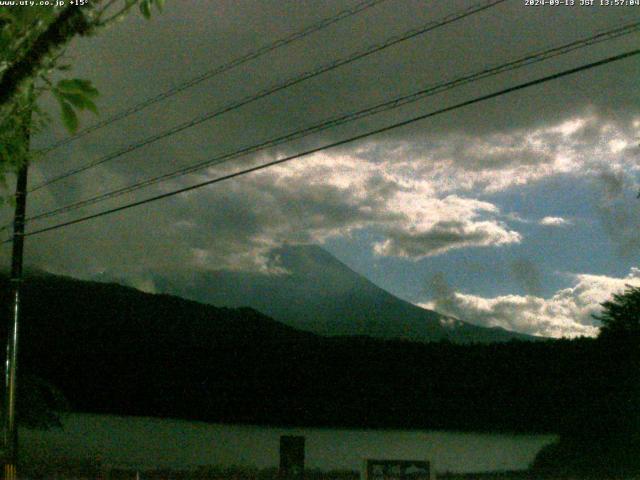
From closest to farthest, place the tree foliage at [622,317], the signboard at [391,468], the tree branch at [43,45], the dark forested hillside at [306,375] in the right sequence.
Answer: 1. the tree branch at [43,45]
2. the signboard at [391,468]
3. the tree foliage at [622,317]
4. the dark forested hillside at [306,375]

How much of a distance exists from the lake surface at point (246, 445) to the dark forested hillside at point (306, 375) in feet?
5.24

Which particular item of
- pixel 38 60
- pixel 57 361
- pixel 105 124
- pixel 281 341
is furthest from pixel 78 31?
pixel 281 341

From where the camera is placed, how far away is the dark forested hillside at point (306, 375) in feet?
142

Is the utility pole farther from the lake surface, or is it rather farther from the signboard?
the lake surface

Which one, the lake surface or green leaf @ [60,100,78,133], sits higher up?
green leaf @ [60,100,78,133]

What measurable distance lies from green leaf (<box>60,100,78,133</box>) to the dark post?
1924 centimetres

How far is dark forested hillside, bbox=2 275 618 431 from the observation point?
43188 millimetres

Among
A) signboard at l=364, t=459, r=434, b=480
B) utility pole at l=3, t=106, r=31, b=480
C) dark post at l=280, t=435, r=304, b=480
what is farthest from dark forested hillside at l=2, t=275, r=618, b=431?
utility pole at l=3, t=106, r=31, b=480

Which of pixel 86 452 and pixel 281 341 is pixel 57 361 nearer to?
pixel 86 452

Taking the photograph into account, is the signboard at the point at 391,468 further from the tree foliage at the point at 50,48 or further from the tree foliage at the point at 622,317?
the tree foliage at the point at 622,317

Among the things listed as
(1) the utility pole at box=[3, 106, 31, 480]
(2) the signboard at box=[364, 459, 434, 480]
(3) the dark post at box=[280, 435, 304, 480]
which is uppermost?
(1) the utility pole at box=[3, 106, 31, 480]

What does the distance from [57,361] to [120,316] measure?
26974 mm

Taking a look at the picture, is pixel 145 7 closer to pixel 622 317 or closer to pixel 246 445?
pixel 622 317

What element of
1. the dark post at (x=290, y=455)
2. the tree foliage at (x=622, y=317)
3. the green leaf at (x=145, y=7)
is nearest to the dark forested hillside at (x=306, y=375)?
the tree foliage at (x=622, y=317)
